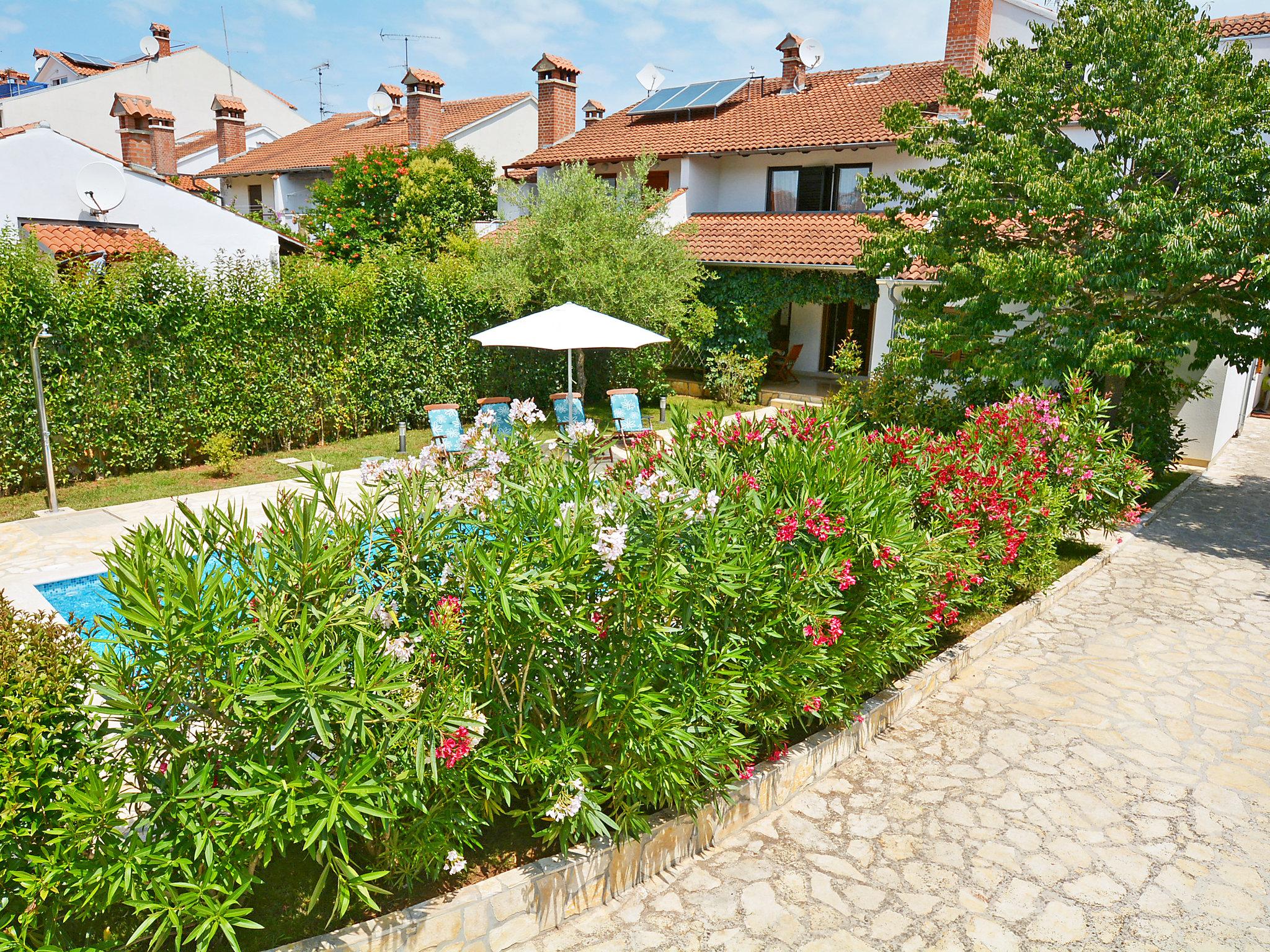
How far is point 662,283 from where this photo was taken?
62.0ft

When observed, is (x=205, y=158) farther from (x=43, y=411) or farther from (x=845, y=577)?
(x=845, y=577)

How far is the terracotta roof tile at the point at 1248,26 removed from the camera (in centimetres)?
2258

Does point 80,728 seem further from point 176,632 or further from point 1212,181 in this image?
point 1212,181

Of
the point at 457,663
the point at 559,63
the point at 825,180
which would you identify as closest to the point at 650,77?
the point at 559,63

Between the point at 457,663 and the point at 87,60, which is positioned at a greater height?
the point at 87,60

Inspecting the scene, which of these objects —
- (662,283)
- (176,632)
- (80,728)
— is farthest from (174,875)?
(662,283)

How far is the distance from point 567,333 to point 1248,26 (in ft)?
70.3

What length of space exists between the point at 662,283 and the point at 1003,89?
25.2ft

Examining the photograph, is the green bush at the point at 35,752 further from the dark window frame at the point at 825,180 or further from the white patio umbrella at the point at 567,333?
the dark window frame at the point at 825,180

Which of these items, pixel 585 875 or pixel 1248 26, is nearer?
pixel 585 875

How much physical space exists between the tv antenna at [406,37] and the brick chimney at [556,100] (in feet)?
42.7

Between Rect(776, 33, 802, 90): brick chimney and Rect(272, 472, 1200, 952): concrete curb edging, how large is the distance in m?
26.2

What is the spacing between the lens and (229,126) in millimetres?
42062

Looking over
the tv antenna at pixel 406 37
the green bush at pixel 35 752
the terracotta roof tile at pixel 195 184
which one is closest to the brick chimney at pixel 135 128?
the terracotta roof tile at pixel 195 184
